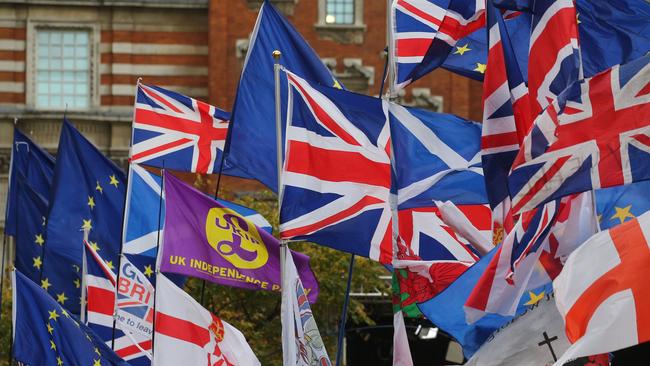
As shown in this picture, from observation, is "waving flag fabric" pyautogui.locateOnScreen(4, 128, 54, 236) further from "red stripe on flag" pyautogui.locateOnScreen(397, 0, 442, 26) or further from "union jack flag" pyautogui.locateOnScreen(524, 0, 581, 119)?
"union jack flag" pyautogui.locateOnScreen(524, 0, 581, 119)

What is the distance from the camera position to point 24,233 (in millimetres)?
26312

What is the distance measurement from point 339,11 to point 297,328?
27428 millimetres

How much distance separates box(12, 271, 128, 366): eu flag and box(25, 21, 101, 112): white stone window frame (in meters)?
23.7

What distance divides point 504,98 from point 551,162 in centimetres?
283

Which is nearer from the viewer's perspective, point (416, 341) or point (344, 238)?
point (344, 238)

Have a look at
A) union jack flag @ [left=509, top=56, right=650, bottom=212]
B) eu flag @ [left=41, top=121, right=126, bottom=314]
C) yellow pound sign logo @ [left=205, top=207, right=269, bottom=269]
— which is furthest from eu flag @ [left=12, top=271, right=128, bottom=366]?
union jack flag @ [left=509, top=56, right=650, bottom=212]

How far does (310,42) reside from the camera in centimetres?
4344

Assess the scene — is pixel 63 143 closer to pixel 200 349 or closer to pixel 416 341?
pixel 200 349

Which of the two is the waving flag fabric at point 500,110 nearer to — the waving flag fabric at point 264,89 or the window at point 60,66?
the waving flag fabric at point 264,89

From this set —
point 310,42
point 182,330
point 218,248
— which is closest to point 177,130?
point 218,248

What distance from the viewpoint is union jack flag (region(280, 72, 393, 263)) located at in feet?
56.6

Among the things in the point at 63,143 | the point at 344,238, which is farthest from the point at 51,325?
the point at 63,143

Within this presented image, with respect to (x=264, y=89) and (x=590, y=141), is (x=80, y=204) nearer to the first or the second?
(x=264, y=89)

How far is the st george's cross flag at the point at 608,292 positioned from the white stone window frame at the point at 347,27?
106 ft
